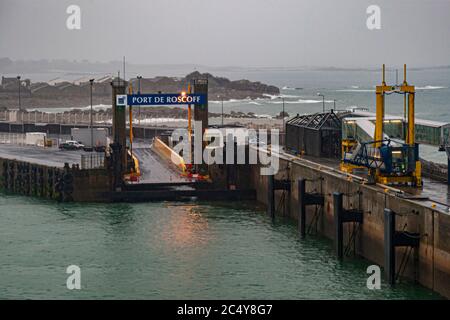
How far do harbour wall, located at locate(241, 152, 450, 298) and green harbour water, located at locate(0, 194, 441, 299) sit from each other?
893 mm

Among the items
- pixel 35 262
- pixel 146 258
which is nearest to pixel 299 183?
pixel 146 258

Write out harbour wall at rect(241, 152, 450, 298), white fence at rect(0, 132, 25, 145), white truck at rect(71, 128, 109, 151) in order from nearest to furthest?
harbour wall at rect(241, 152, 450, 298) < white truck at rect(71, 128, 109, 151) < white fence at rect(0, 132, 25, 145)

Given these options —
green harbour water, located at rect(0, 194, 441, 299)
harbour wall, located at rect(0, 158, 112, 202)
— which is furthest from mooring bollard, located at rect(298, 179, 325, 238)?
harbour wall, located at rect(0, 158, 112, 202)

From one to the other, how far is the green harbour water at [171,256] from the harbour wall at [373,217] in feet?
2.93

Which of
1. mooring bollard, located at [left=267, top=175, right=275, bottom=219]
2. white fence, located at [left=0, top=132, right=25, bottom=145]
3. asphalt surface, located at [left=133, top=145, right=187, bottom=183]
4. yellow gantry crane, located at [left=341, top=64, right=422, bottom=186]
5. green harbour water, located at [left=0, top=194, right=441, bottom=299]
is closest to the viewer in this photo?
green harbour water, located at [left=0, top=194, right=441, bottom=299]

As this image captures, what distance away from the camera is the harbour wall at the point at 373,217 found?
5297cm

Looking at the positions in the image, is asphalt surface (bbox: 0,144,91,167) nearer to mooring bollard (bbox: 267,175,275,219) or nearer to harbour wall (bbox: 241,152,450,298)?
mooring bollard (bbox: 267,175,275,219)

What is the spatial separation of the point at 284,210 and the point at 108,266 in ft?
66.5

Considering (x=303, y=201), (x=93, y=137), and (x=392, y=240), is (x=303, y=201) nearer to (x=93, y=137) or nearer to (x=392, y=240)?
(x=392, y=240)

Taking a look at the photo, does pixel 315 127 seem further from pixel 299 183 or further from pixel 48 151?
pixel 48 151

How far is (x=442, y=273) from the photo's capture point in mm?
52406

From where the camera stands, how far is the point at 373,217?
61.0 m

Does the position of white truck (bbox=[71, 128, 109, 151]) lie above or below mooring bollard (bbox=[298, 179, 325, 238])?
above

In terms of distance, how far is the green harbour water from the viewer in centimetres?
5694
